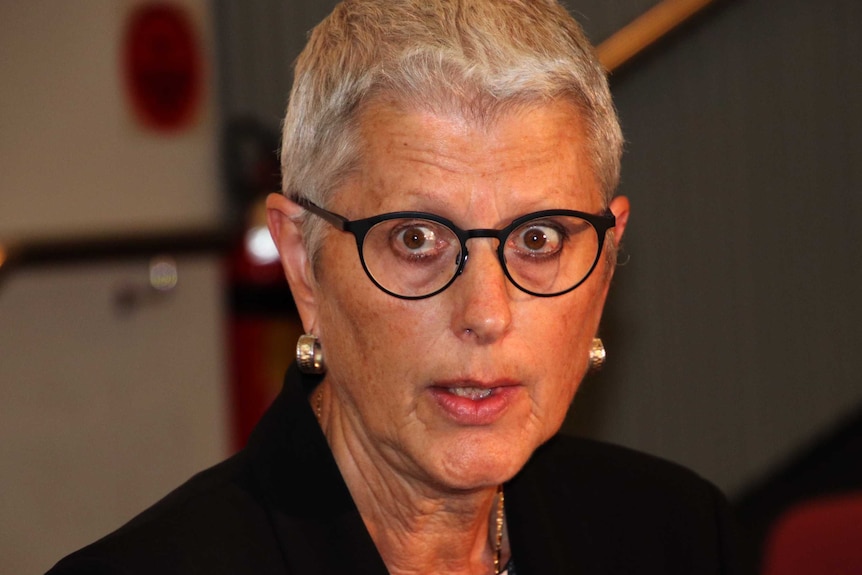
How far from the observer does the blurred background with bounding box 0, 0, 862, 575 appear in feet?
12.1

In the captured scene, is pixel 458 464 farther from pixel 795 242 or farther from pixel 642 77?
pixel 795 242

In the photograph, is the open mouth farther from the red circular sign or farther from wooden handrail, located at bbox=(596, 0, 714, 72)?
the red circular sign

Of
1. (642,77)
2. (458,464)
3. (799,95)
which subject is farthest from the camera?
(799,95)

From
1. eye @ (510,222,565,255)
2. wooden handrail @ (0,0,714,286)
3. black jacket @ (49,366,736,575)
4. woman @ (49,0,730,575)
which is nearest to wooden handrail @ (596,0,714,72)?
wooden handrail @ (0,0,714,286)

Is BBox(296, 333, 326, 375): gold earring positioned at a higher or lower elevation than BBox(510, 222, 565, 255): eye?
lower

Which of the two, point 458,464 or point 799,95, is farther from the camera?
point 799,95

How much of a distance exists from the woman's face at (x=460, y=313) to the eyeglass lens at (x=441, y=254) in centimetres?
2

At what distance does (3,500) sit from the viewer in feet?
13.0

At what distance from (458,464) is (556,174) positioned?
0.43m

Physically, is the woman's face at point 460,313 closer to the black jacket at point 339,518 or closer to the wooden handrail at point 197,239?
the black jacket at point 339,518

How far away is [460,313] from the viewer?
65.9 inches

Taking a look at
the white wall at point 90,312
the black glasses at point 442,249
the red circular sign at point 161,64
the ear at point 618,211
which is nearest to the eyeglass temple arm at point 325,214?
the black glasses at point 442,249

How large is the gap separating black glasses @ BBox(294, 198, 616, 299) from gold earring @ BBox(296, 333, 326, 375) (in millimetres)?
187

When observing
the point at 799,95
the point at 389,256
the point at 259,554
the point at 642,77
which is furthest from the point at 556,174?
the point at 799,95
